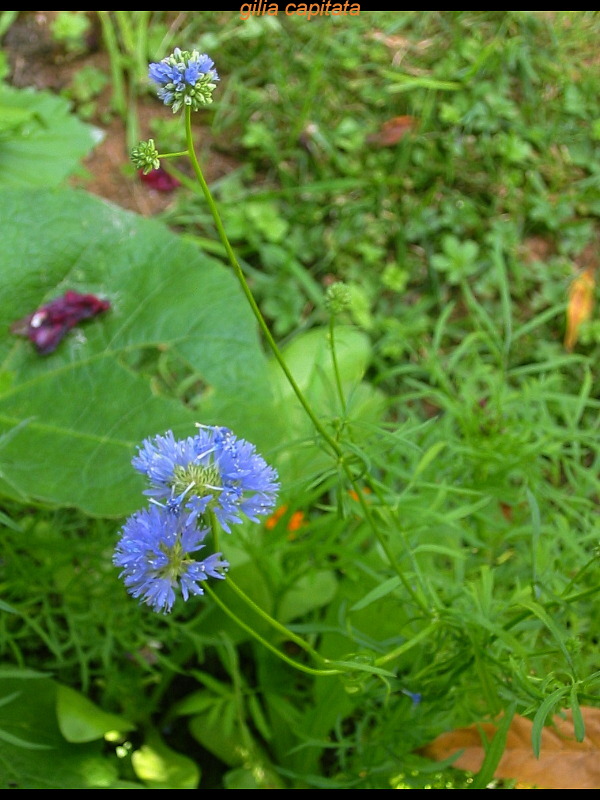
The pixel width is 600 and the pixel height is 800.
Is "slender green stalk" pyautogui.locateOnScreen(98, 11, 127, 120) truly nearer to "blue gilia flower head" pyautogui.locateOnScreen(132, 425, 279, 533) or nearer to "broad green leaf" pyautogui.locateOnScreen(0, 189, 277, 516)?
"broad green leaf" pyautogui.locateOnScreen(0, 189, 277, 516)

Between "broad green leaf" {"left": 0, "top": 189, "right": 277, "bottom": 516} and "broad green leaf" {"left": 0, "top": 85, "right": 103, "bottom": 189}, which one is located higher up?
"broad green leaf" {"left": 0, "top": 85, "right": 103, "bottom": 189}

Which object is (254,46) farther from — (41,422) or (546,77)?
(41,422)

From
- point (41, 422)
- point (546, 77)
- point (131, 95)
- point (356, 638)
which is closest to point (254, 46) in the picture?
point (131, 95)

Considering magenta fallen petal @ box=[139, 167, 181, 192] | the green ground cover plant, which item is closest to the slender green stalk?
the green ground cover plant

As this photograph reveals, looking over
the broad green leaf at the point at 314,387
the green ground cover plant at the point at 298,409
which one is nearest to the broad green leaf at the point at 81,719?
the green ground cover plant at the point at 298,409

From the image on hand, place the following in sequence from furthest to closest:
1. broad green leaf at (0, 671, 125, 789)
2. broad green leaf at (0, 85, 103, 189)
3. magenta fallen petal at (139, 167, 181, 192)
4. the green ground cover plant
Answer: magenta fallen petal at (139, 167, 181, 192) < broad green leaf at (0, 85, 103, 189) < broad green leaf at (0, 671, 125, 789) < the green ground cover plant

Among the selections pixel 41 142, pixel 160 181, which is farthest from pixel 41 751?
pixel 160 181
